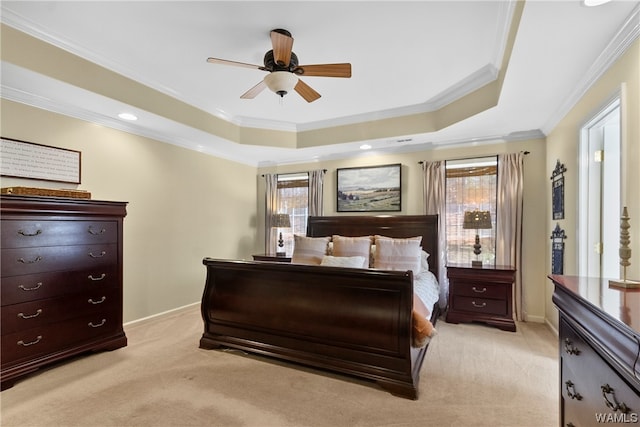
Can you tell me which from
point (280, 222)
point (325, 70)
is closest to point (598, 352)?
point (325, 70)

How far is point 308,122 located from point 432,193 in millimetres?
2150

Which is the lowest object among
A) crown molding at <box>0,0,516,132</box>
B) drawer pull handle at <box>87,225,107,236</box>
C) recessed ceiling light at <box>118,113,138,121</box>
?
drawer pull handle at <box>87,225,107,236</box>

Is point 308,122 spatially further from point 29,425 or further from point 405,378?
point 29,425

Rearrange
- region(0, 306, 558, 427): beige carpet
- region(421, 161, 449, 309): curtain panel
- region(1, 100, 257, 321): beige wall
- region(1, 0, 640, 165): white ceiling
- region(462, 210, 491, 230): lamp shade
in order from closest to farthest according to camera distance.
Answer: region(0, 306, 558, 427): beige carpet, region(1, 0, 640, 165): white ceiling, region(1, 100, 257, 321): beige wall, region(462, 210, 491, 230): lamp shade, region(421, 161, 449, 309): curtain panel

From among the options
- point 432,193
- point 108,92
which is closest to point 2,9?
point 108,92

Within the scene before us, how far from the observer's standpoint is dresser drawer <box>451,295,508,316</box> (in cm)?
374

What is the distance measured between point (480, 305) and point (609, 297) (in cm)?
298

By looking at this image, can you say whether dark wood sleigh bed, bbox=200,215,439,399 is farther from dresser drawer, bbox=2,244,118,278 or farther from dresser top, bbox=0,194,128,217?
dresser top, bbox=0,194,128,217

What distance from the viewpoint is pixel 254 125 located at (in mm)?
4637

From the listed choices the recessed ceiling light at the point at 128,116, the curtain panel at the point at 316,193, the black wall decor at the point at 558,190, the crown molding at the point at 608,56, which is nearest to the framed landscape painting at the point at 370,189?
the curtain panel at the point at 316,193

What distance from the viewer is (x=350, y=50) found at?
272cm

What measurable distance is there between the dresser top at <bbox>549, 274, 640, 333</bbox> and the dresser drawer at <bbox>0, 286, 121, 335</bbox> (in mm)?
3635

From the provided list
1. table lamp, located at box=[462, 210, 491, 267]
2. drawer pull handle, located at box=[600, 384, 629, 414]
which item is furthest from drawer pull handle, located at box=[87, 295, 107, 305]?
table lamp, located at box=[462, 210, 491, 267]

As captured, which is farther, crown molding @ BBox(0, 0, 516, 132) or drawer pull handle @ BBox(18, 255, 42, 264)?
drawer pull handle @ BBox(18, 255, 42, 264)
